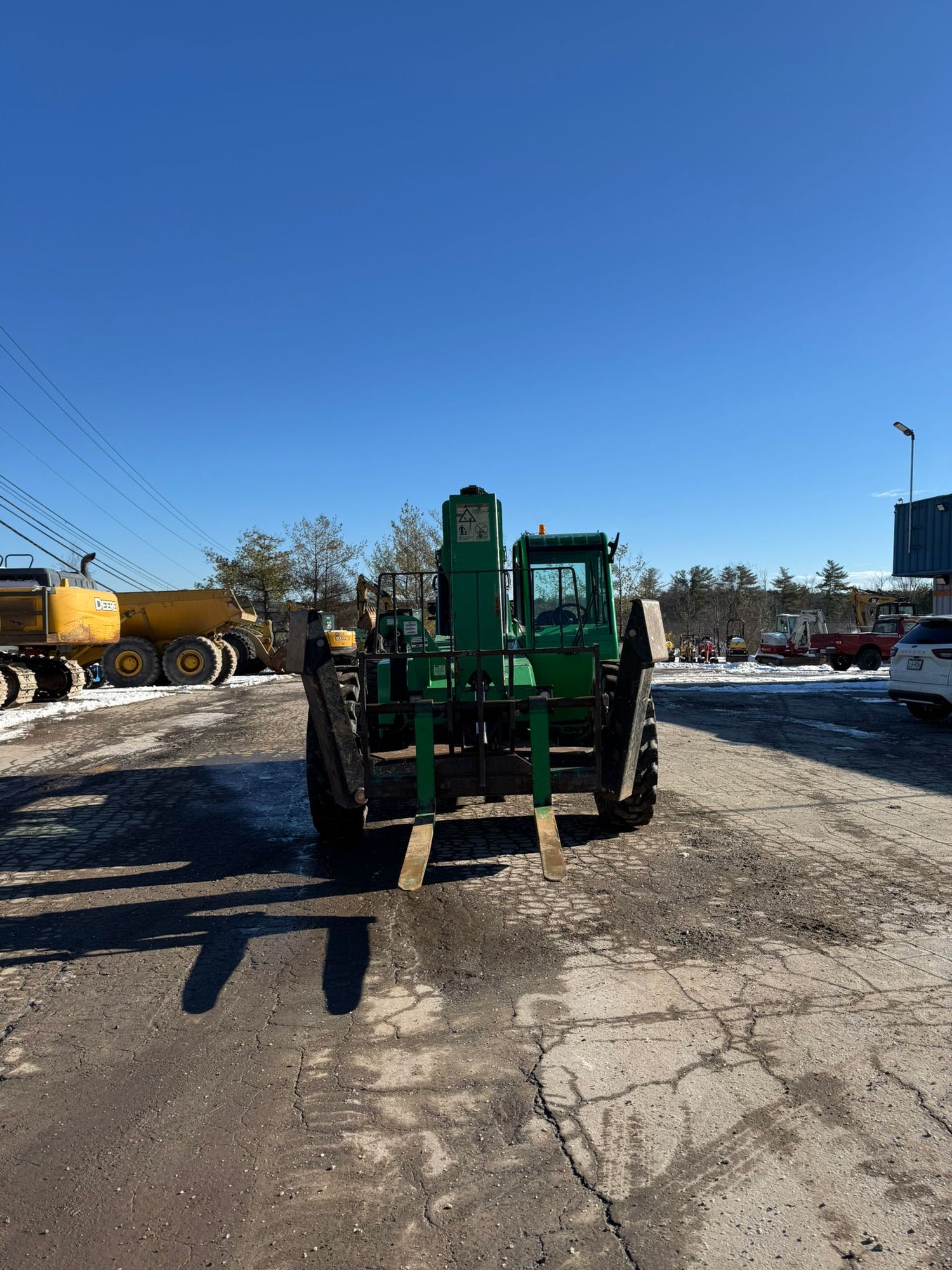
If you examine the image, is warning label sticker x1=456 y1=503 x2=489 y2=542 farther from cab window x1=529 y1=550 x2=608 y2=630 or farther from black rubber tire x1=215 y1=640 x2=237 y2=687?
black rubber tire x1=215 y1=640 x2=237 y2=687

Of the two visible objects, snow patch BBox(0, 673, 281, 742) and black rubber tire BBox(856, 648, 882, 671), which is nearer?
snow patch BBox(0, 673, 281, 742)

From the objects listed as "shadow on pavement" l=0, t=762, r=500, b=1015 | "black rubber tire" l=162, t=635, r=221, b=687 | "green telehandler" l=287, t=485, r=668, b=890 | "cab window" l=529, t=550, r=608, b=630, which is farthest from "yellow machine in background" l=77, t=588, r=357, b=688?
"green telehandler" l=287, t=485, r=668, b=890

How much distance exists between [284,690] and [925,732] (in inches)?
614

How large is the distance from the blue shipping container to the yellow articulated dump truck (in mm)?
24021

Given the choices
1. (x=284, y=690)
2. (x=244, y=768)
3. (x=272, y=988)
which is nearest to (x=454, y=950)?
(x=272, y=988)

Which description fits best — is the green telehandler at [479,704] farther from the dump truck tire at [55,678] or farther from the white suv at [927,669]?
the dump truck tire at [55,678]

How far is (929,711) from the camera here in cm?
1394

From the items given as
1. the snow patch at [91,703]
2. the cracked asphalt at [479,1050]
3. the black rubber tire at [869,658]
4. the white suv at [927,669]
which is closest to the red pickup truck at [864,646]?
the black rubber tire at [869,658]

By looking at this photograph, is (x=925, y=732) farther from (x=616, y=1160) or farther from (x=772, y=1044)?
(x=616, y=1160)

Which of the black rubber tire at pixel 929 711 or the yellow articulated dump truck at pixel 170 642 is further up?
the yellow articulated dump truck at pixel 170 642

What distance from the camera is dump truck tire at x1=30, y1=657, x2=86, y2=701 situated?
64.6 ft

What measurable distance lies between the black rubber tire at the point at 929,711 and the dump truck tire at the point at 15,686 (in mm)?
17273

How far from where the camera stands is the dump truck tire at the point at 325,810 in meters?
6.07

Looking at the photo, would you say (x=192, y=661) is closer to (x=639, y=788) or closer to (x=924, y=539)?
(x=639, y=788)
